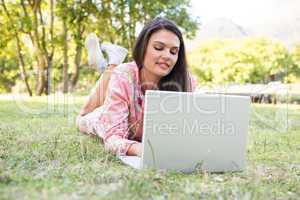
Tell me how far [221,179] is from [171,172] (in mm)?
195

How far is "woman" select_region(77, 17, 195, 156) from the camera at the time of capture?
6.69 ft

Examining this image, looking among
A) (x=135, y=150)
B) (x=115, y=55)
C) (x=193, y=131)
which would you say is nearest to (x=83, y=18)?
(x=115, y=55)

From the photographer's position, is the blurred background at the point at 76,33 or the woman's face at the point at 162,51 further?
the blurred background at the point at 76,33

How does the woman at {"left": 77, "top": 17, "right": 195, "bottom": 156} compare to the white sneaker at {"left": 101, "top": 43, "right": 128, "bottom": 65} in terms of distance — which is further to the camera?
the white sneaker at {"left": 101, "top": 43, "right": 128, "bottom": 65}

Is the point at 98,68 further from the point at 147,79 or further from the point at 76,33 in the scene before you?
the point at 76,33

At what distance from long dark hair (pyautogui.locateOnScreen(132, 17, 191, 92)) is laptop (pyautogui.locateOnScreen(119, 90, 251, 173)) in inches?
24.3

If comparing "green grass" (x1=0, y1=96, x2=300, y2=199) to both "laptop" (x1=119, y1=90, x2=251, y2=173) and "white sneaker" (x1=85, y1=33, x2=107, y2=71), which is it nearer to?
"laptop" (x1=119, y1=90, x2=251, y2=173)

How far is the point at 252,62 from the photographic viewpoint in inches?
1261

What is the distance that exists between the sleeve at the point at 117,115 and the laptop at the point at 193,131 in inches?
11.5

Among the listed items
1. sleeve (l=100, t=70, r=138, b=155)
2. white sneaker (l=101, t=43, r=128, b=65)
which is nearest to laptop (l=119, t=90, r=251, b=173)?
sleeve (l=100, t=70, r=138, b=155)

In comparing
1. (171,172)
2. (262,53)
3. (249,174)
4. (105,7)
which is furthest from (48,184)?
(262,53)

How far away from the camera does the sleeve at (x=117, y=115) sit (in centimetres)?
199

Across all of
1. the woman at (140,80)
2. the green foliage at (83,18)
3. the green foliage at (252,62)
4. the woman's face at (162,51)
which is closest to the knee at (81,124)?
the woman at (140,80)

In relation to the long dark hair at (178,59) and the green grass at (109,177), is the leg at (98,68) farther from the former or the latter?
the long dark hair at (178,59)
